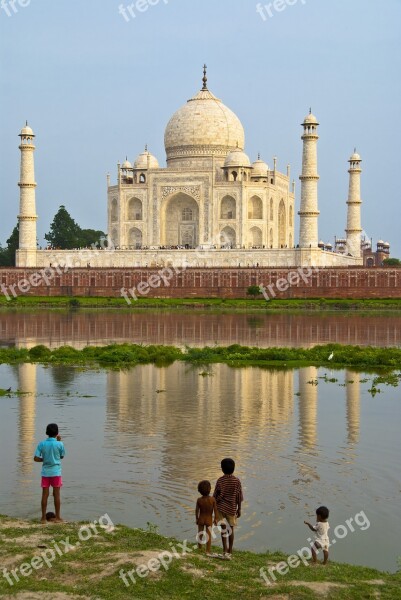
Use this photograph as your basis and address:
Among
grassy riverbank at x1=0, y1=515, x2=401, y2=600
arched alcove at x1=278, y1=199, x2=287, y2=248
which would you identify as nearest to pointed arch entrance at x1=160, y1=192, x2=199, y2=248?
arched alcove at x1=278, y1=199, x2=287, y2=248

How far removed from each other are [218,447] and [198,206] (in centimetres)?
3749

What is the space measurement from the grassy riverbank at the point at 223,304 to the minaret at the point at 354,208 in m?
8.50

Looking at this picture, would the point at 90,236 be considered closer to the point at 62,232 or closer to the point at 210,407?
the point at 62,232

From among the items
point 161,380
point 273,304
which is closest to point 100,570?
point 161,380

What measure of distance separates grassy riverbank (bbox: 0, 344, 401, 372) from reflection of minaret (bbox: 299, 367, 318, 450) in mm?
1176

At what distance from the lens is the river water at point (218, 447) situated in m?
7.52

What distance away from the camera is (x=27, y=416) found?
38.4ft

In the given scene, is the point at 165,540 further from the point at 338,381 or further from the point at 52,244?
the point at 52,244

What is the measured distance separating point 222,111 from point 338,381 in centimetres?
3516

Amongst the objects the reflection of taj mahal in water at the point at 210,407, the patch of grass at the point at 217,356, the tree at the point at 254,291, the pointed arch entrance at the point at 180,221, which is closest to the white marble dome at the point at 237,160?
the pointed arch entrance at the point at 180,221

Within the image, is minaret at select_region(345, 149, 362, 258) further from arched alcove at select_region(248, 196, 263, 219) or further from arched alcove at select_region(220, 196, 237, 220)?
arched alcove at select_region(220, 196, 237, 220)

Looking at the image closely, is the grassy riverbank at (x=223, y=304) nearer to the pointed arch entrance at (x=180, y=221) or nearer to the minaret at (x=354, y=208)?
the pointed arch entrance at (x=180, y=221)

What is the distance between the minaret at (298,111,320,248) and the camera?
4197cm

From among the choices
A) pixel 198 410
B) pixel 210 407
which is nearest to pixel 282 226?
pixel 210 407
